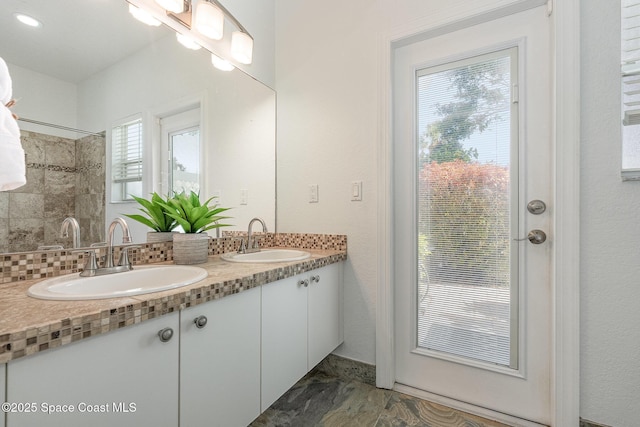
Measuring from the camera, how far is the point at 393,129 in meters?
1.65

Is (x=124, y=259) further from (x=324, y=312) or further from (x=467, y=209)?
(x=467, y=209)

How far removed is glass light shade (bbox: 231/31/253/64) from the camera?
5.44 feet

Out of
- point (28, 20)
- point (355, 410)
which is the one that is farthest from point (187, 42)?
point (355, 410)

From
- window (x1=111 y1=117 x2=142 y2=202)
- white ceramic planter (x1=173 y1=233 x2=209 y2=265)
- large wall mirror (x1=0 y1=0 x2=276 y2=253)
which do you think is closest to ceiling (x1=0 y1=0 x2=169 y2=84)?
large wall mirror (x1=0 y1=0 x2=276 y2=253)

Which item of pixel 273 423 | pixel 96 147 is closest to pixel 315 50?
pixel 96 147

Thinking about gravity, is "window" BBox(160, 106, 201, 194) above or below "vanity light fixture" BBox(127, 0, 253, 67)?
below

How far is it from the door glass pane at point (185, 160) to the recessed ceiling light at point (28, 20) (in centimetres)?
55

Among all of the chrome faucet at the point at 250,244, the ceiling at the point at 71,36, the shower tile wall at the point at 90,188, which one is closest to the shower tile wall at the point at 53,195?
the shower tile wall at the point at 90,188

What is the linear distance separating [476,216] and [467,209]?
0.05m

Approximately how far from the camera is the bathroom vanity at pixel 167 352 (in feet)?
1.92

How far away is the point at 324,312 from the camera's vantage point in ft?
5.08

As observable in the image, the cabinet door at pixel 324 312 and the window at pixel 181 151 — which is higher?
the window at pixel 181 151

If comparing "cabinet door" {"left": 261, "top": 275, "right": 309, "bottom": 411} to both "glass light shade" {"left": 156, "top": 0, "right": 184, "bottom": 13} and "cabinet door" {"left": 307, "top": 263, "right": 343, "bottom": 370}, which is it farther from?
"glass light shade" {"left": 156, "top": 0, "right": 184, "bottom": 13}

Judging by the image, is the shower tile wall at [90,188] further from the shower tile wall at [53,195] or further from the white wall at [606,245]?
the white wall at [606,245]
